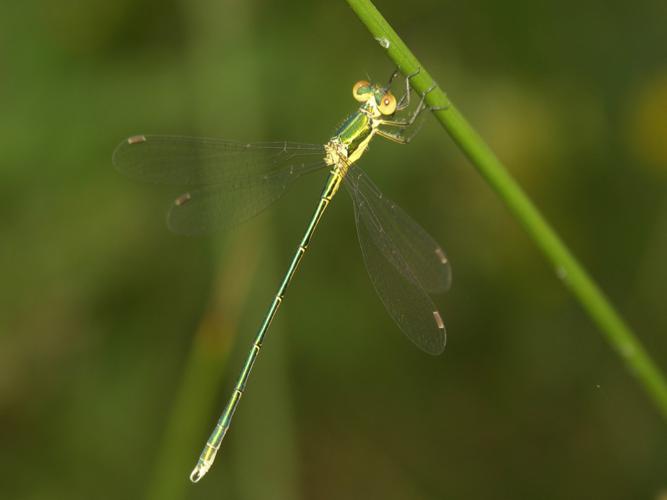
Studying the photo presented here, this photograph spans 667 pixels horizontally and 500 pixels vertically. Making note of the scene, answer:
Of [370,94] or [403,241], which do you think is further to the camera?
[370,94]

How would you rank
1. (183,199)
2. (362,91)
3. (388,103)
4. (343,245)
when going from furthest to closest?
(343,245) < (183,199) < (362,91) < (388,103)

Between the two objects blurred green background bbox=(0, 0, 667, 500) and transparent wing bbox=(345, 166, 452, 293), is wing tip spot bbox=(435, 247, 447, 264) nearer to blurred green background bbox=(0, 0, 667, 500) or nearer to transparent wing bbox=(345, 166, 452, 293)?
transparent wing bbox=(345, 166, 452, 293)

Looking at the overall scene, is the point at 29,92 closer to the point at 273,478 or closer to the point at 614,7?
the point at 273,478

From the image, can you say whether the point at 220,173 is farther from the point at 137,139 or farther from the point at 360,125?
the point at 360,125

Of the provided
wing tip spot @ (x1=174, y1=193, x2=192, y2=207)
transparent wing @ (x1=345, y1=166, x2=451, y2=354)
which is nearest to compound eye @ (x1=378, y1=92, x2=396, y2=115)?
transparent wing @ (x1=345, y1=166, x2=451, y2=354)

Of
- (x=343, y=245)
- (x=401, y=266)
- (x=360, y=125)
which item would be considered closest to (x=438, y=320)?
(x=401, y=266)

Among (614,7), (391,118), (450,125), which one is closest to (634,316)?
(614,7)

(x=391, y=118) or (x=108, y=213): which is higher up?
(x=108, y=213)
